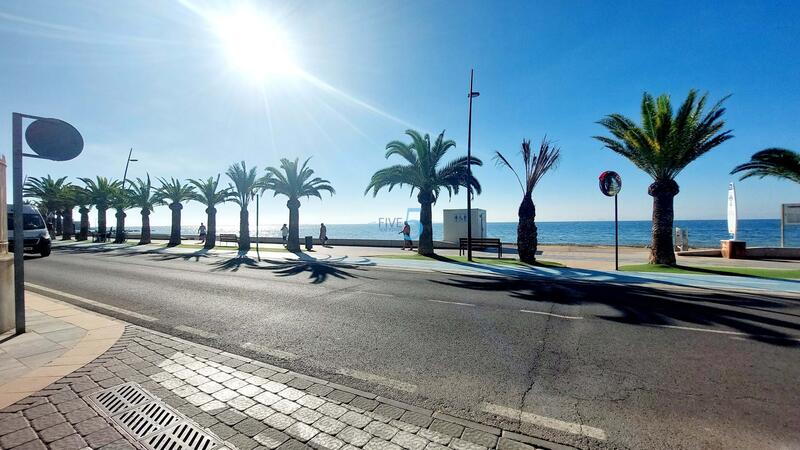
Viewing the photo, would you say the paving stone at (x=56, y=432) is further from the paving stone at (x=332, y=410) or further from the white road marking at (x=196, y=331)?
the white road marking at (x=196, y=331)

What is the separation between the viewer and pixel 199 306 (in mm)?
7539

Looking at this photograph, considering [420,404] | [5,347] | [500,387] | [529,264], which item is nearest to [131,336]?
[5,347]

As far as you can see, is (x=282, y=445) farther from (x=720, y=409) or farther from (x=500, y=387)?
(x=720, y=409)

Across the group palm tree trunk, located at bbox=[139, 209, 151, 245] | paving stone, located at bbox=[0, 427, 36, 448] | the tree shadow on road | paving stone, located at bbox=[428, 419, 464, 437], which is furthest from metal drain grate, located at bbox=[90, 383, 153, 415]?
palm tree trunk, located at bbox=[139, 209, 151, 245]

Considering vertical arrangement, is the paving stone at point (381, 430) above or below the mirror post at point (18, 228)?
below

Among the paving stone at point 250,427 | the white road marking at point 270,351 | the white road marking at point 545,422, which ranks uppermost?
the paving stone at point 250,427

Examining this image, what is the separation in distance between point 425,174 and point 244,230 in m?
14.7

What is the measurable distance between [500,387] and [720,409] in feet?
6.65

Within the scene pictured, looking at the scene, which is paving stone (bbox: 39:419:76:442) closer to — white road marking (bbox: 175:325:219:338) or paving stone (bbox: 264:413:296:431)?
paving stone (bbox: 264:413:296:431)

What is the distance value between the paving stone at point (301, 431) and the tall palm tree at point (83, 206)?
4800cm

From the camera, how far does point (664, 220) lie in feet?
45.9

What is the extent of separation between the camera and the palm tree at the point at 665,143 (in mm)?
13383

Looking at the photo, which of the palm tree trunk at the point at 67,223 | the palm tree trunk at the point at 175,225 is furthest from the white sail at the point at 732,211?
the palm tree trunk at the point at 67,223

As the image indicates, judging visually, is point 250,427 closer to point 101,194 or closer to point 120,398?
point 120,398
